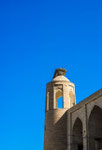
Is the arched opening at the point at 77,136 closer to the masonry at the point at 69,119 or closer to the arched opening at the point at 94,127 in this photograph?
the masonry at the point at 69,119

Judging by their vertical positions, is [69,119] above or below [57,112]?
below

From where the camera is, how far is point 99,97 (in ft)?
50.2

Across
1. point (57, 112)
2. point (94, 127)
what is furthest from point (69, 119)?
point (94, 127)

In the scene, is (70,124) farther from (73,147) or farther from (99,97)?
(99,97)

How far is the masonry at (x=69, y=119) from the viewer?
52.6ft

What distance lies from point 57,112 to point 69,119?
4.64 feet

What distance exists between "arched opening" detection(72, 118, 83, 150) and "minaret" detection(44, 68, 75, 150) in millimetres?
1160

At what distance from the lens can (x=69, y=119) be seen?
1906cm

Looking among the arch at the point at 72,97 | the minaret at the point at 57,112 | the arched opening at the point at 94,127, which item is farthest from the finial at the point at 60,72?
the arched opening at the point at 94,127

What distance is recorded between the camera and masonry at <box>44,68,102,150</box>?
16.0 metres

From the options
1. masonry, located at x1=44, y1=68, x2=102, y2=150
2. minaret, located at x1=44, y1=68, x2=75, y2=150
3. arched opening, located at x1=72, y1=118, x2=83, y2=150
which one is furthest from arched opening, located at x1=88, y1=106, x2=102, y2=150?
minaret, located at x1=44, y1=68, x2=75, y2=150

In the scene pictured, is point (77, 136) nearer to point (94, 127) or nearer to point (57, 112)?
point (94, 127)

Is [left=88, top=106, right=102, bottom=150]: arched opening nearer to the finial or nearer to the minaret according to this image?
the minaret

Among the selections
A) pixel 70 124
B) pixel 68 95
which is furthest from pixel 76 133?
pixel 68 95
